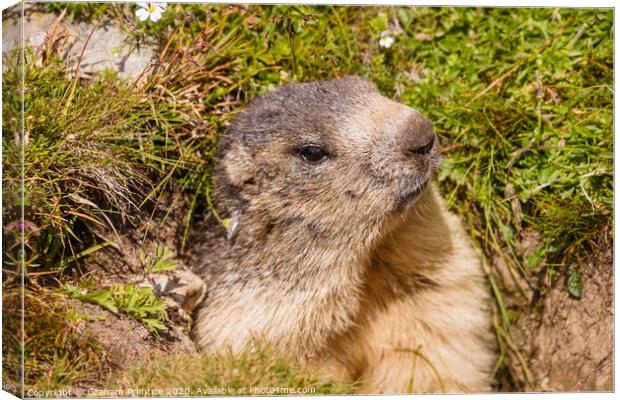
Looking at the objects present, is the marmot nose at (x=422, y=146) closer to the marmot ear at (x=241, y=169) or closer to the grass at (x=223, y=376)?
the marmot ear at (x=241, y=169)


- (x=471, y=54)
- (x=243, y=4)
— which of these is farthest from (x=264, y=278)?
(x=471, y=54)

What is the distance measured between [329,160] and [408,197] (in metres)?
0.48

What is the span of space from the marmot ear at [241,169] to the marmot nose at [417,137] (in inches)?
37.1

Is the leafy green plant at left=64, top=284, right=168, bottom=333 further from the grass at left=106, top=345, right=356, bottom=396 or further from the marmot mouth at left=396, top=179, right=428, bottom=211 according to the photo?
the marmot mouth at left=396, top=179, right=428, bottom=211

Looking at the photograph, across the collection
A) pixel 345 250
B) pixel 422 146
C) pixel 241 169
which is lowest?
pixel 345 250

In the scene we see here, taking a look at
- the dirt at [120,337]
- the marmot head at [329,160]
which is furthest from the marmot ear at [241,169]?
the dirt at [120,337]

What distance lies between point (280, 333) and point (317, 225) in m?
0.69

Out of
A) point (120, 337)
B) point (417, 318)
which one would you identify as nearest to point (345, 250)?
point (417, 318)

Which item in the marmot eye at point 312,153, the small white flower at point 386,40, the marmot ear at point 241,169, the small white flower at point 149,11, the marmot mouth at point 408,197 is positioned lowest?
the marmot ear at point 241,169

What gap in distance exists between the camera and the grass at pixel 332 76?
12.8 ft

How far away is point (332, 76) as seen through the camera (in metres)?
4.89

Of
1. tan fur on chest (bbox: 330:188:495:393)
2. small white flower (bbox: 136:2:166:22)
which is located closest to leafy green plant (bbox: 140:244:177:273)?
tan fur on chest (bbox: 330:188:495:393)

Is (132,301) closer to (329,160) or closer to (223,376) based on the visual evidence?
(223,376)

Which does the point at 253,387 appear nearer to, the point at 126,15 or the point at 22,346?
the point at 22,346
